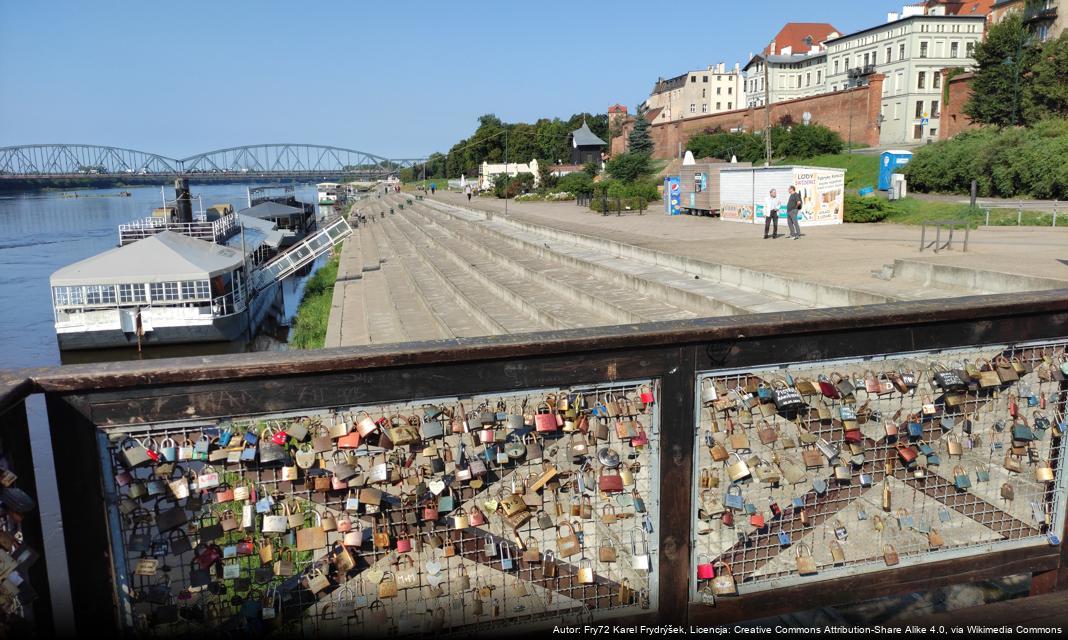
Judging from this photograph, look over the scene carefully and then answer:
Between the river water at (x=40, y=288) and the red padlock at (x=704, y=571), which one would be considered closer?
the red padlock at (x=704, y=571)

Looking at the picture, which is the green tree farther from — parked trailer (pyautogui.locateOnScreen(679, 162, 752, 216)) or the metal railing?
the metal railing

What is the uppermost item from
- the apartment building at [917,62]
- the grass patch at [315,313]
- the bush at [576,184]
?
the apartment building at [917,62]

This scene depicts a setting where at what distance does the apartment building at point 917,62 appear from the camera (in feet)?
184

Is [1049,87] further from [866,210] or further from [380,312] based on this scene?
[380,312]

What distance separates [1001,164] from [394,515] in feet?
110

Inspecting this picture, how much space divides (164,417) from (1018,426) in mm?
2739

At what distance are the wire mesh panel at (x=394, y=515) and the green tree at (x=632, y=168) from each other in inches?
2008

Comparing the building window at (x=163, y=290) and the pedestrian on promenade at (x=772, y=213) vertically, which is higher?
the pedestrian on promenade at (x=772, y=213)

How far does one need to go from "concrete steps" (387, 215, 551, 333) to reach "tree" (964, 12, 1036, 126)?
1204 inches

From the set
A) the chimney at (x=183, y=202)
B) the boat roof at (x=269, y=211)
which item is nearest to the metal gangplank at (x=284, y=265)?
the chimney at (x=183, y=202)

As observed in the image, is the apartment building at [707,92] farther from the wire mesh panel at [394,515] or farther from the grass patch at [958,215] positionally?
the wire mesh panel at [394,515]

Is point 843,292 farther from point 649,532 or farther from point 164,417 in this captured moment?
point 164,417

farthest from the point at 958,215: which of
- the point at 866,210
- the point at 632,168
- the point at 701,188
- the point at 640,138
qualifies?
the point at 640,138

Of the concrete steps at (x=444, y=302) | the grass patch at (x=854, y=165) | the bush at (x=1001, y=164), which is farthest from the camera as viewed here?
the grass patch at (x=854, y=165)
